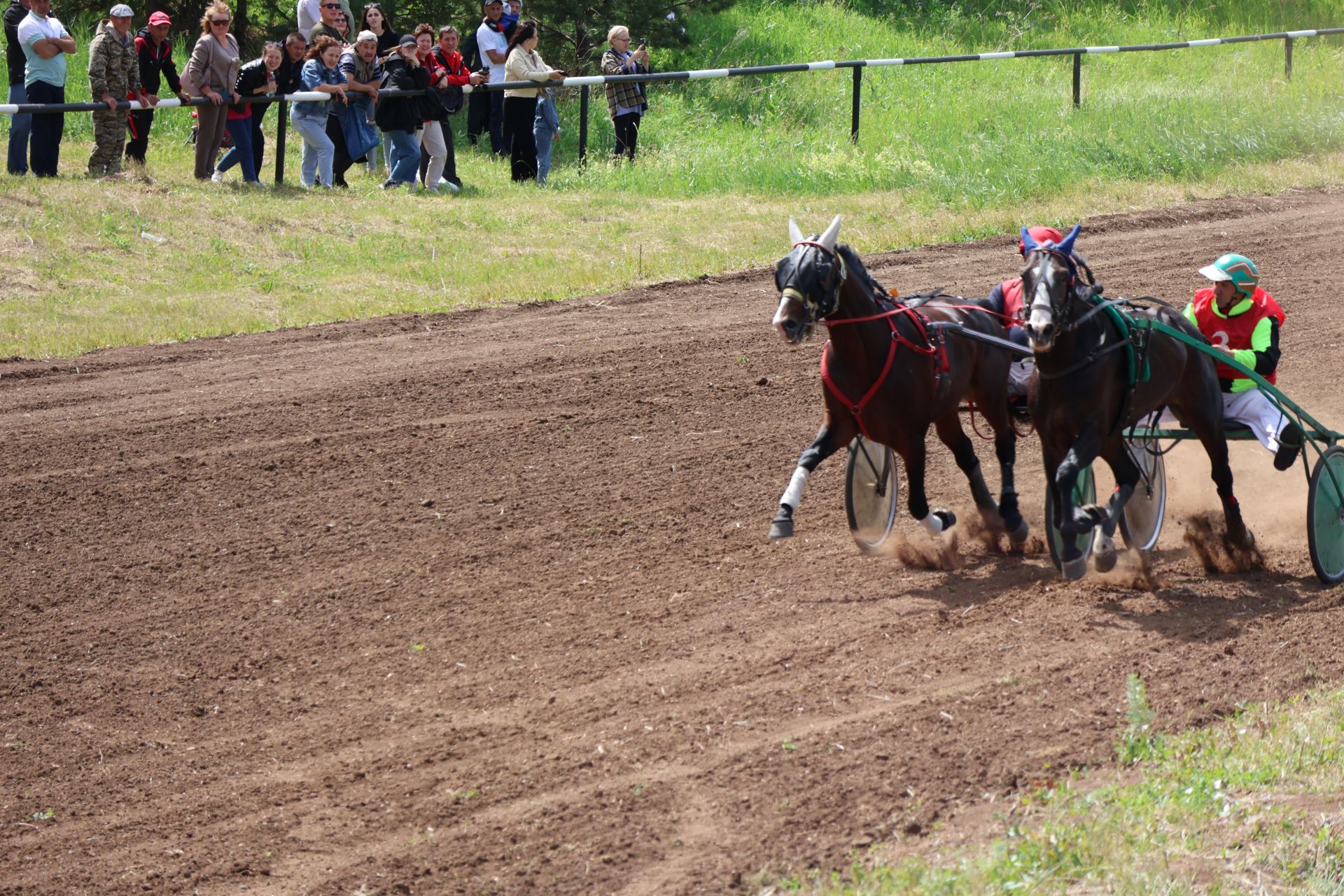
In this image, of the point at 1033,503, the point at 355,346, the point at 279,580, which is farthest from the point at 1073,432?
the point at 355,346

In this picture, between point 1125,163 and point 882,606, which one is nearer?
point 882,606

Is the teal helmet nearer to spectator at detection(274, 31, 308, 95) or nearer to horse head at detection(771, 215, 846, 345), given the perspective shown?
horse head at detection(771, 215, 846, 345)

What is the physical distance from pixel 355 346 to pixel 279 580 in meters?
4.36

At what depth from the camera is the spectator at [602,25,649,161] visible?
1750cm

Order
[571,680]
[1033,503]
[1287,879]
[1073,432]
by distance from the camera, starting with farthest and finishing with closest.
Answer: [1033,503] < [1073,432] < [571,680] < [1287,879]

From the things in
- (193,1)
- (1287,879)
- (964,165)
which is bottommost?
(1287,879)

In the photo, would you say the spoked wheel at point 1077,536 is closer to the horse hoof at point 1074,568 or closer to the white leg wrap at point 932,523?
the horse hoof at point 1074,568

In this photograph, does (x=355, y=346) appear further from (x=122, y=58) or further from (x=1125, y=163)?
(x=1125, y=163)

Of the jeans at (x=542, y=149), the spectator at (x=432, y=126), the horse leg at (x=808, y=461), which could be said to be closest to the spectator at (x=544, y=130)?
the jeans at (x=542, y=149)

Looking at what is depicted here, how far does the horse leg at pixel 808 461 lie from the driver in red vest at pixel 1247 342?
194 cm

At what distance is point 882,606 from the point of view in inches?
281

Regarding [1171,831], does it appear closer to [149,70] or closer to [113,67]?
[113,67]

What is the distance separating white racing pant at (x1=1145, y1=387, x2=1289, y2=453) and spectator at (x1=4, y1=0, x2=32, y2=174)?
441 inches

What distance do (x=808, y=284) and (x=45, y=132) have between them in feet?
33.5
